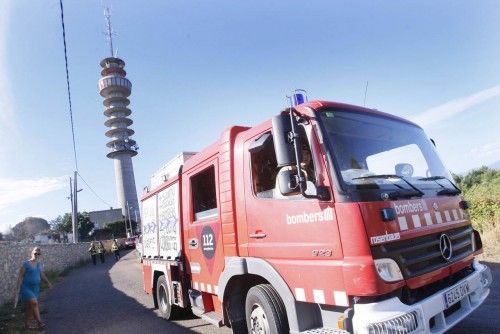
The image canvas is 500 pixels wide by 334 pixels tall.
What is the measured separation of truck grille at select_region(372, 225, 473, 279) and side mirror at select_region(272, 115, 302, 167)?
1.04 m

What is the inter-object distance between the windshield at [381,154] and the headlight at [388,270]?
23.1 inches

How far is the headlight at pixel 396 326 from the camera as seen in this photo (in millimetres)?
3119

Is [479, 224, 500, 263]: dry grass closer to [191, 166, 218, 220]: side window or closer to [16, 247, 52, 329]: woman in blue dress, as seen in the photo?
[191, 166, 218, 220]: side window

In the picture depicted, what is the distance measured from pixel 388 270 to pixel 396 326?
0.44 meters

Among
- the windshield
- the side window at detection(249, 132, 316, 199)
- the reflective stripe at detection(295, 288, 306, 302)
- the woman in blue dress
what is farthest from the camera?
the woman in blue dress

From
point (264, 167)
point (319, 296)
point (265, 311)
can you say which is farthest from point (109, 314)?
point (319, 296)

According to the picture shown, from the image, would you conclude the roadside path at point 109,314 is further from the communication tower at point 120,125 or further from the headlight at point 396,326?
the communication tower at point 120,125

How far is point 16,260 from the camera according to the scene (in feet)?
47.4

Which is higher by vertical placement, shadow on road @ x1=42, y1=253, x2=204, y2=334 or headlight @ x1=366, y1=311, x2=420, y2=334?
headlight @ x1=366, y1=311, x2=420, y2=334

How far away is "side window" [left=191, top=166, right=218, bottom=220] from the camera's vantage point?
586cm

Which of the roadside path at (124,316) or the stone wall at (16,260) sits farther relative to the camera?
the stone wall at (16,260)

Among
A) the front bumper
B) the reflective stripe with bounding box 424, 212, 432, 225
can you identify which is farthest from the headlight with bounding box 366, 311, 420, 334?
the reflective stripe with bounding box 424, 212, 432, 225

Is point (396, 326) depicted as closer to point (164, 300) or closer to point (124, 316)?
point (164, 300)

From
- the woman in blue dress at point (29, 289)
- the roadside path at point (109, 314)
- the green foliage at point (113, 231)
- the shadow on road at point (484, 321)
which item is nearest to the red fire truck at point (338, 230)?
the shadow on road at point (484, 321)
